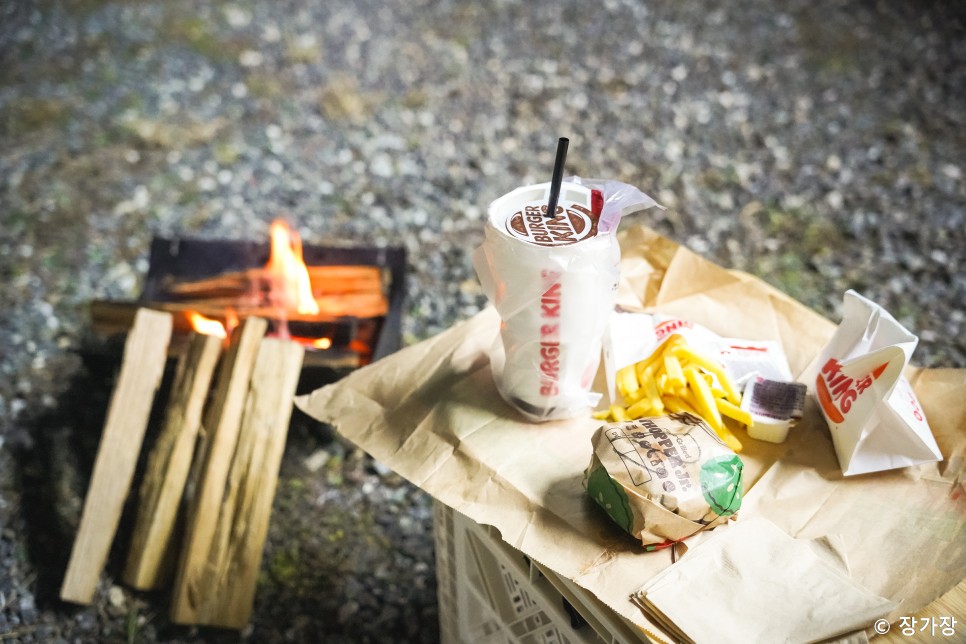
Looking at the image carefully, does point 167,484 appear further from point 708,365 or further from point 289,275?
point 708,365

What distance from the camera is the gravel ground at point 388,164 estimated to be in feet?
6.53

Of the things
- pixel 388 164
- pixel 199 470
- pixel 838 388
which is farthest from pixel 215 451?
pixel 388 164

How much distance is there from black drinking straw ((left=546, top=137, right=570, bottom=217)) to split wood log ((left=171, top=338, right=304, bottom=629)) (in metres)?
0.92

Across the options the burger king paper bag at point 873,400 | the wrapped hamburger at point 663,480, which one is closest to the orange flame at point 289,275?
the wrapped hamburger at point 663,480

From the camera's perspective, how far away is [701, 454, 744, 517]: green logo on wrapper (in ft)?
3.47

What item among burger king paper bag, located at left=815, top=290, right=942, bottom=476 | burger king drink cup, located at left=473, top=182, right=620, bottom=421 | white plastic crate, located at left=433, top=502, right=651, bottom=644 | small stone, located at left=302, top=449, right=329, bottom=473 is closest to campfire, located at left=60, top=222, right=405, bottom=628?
small stone, located at left=302, top=449, right=329, bottom=473

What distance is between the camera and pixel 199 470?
5.86 feet

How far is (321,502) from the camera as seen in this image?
6.83ft

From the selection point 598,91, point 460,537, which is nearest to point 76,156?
point 598,91

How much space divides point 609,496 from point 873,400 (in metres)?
0.42

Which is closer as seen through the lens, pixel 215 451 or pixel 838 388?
pixel 838 388

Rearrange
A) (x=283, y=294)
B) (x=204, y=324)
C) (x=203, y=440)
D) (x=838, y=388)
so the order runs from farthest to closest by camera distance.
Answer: (x=283, y=294) < (x=204, y=324) < (x=203, y=440) < (x=838, y=388)

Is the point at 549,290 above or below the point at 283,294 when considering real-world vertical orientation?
above

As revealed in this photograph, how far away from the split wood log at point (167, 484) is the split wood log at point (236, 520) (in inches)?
3.4
